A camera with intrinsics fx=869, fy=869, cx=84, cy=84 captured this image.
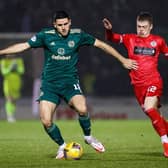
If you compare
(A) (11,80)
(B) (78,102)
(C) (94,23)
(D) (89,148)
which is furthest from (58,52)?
(C) (94,23)

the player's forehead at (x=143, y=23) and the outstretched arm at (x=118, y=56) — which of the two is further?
the player's forehead at (x=143, y=23)

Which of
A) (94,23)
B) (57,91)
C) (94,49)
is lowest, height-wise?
(94,49)

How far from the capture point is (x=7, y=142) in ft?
49.3

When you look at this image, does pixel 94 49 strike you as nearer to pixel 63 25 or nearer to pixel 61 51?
pixel 61 51

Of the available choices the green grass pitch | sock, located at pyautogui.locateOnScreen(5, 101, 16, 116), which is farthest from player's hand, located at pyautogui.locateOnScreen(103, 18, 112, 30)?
sock, located at pyautogui.locateOnScreen(5, 101, 16, 116)

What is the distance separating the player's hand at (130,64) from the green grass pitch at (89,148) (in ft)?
4.10

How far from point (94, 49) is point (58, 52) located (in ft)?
44.9

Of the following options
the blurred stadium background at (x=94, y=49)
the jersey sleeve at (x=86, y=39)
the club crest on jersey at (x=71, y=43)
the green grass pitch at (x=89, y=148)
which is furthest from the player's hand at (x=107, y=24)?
the blurred stadium background at (x=94, y=49)

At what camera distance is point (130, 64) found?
12086mm

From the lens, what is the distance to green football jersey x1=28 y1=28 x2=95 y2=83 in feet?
39.2

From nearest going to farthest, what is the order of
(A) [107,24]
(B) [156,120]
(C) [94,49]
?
(B) [156,120] < (A) [107,24] < (C) [94,49]

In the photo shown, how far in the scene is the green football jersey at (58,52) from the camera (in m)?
11.9

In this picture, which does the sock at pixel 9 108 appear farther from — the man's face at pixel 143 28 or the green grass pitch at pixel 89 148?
the man's face at pixel 143 28

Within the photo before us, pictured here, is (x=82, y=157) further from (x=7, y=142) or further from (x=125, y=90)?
(x=125, y=90)
